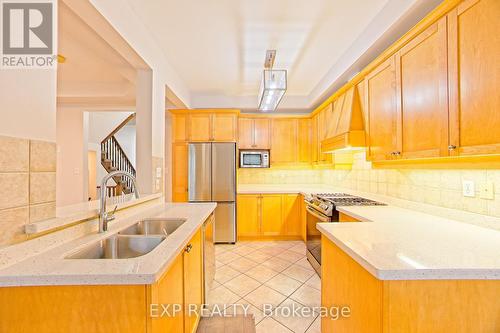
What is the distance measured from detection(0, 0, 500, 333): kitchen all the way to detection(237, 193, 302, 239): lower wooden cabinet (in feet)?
1.58

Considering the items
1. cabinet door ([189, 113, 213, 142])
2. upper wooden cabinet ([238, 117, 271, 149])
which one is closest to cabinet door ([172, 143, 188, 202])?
cabinet door ([189, 113, 213, 142])

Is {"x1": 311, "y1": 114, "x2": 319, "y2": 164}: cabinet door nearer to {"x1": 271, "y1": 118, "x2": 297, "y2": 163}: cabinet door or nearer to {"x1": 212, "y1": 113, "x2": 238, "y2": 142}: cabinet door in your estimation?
{"x1": 271, "y1": 118, "x2": 297, "y2": 163}: cabinet door

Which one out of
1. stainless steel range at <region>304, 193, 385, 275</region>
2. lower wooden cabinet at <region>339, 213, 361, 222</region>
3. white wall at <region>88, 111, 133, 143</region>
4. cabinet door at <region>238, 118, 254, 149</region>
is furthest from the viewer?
white wall at <region>88, 111, 133, 143</region>

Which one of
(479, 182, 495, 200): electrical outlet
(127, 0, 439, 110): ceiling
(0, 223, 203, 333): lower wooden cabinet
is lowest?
(0, 223, 203, 333): lower wooden cabinet

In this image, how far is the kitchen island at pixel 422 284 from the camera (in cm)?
85

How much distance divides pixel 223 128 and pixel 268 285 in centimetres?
252

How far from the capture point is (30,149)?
102 cm

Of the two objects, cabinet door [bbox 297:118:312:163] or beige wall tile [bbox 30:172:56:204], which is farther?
cabinet door [bbox 297:118:312:163]

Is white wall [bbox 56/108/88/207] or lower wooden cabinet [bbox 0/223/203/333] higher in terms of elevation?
white wall [bbox 56/108/88/207]

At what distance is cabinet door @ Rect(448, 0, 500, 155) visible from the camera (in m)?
1.05

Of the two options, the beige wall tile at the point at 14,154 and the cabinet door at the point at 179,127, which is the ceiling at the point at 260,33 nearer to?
Result: the cabinet door at the point at 179,127

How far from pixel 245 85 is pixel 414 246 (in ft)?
10.5

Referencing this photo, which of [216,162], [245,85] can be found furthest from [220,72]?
[216,162]

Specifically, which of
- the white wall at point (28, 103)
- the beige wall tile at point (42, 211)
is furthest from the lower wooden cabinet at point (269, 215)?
the white wall at point (28, 103)
